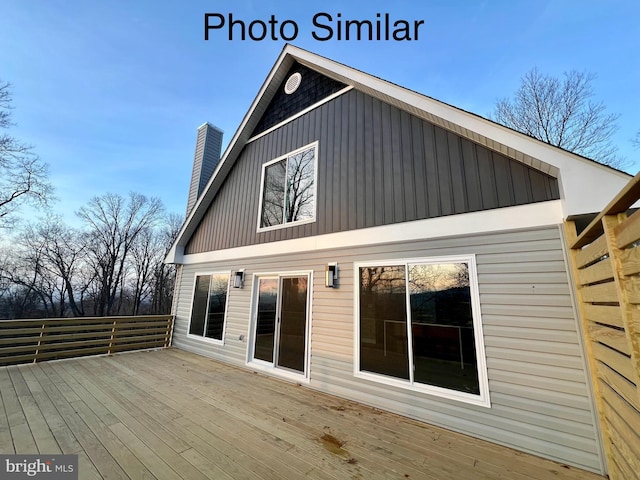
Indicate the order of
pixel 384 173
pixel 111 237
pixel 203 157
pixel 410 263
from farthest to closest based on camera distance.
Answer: pixel 111 237
pixel 203 157
pixel 384 173
pixel 410 263

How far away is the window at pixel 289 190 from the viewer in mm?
5203

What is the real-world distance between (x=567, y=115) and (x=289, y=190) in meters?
10.2

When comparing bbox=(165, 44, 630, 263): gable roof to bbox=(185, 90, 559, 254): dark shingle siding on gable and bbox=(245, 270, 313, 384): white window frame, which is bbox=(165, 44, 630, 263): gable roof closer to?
bbox=(185, 90, 559, 254): dark shingle siding on gable

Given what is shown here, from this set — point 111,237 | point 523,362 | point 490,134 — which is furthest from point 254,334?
point 111,237

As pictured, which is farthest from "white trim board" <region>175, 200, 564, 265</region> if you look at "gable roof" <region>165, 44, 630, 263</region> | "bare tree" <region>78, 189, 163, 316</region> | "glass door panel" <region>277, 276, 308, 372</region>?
"bare tree" <region>78, 189, 163, 316</region>

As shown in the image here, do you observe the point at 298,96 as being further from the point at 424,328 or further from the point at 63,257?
the point at 63,257

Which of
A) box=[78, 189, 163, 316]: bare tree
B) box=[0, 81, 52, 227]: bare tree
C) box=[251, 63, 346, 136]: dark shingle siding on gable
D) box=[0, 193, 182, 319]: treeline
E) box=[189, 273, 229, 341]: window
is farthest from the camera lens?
box=[78, 189, 163, 316]: bare tree

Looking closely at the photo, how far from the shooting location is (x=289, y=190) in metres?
5.59

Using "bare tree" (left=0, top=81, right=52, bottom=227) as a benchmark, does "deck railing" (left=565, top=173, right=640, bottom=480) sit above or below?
below

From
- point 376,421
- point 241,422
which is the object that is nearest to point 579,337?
point 376,421

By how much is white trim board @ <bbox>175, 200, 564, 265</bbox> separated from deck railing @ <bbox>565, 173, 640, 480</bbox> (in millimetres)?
471

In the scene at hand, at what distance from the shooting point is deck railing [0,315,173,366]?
5.15 metres

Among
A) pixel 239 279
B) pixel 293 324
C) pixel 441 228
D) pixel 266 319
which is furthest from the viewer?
pixel 239 279

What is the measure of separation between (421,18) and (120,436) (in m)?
7.29
